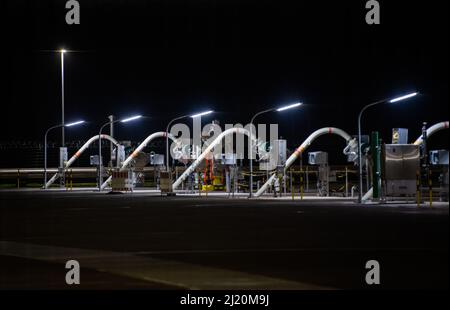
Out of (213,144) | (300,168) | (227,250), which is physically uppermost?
(213,144)

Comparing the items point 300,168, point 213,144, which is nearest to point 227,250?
point 300,168

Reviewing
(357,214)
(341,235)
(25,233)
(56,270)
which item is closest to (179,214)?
(357,214)

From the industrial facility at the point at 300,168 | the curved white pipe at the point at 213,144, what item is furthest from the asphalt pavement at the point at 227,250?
the curved white pipe at the point at 213,144

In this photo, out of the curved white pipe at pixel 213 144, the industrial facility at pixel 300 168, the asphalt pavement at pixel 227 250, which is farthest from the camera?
the curved white pipe at pixel 213 144

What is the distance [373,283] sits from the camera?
11367 mm

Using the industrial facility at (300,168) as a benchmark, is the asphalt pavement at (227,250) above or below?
below

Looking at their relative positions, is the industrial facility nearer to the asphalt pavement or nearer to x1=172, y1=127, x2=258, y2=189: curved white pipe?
x1=172, y1=127, x2=258, y2=189: curved white pipe

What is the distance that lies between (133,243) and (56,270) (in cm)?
492

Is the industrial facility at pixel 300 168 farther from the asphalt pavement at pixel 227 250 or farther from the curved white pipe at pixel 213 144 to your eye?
the asphalt pavement at pixel 227 250

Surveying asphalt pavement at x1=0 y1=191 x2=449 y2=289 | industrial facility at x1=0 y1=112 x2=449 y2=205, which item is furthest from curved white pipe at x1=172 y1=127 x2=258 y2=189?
asphalt pavement at x1=0 y1=191 x2=449 y2=289

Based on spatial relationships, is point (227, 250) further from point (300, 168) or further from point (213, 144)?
point (213, 144)

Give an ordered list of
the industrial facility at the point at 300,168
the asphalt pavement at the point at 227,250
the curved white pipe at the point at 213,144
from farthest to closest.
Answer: the curved white pipe at the point at 213,144, the industrial facility at the point at 300,168, the asphalt pavement at the point at 227,250
